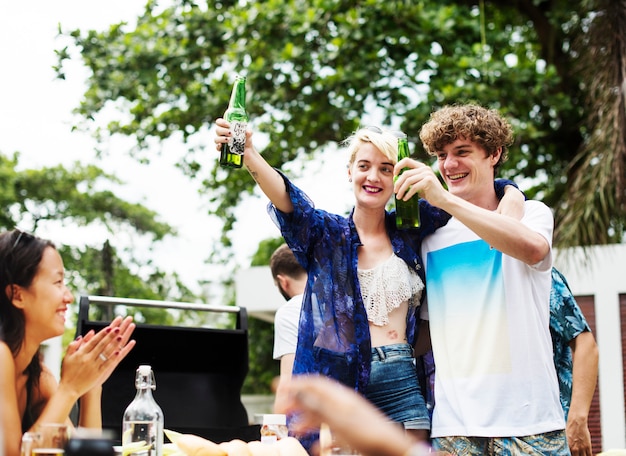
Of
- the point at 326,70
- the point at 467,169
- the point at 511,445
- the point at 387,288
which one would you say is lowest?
the point at 511,445

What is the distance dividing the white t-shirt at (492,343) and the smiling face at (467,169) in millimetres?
170

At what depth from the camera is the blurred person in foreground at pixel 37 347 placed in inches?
64.6

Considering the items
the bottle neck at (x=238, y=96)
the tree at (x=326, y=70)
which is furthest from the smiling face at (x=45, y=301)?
the tree at (x=326, y=70)

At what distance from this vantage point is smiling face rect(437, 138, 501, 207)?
2494mm

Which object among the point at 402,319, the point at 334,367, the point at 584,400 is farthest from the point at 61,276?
the point at 584,400

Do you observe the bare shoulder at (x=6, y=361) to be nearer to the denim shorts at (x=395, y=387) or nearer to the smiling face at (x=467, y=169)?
the denim shorts at (x=395, y=387)

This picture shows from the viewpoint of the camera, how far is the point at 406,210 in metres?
2.52

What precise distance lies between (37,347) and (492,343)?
4.05 ft

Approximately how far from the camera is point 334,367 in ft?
7.57

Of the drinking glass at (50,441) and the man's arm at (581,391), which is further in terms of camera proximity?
the man's arm at (581,391)

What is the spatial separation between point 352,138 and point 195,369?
2018mm

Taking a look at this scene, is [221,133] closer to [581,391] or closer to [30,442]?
[30,442]

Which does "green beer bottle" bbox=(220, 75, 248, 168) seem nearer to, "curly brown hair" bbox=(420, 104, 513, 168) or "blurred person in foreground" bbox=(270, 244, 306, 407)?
"curly brown hair" bbox=(420, 104, 513, 168)

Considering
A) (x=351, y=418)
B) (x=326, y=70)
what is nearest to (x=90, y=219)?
(x=326, y=70)
